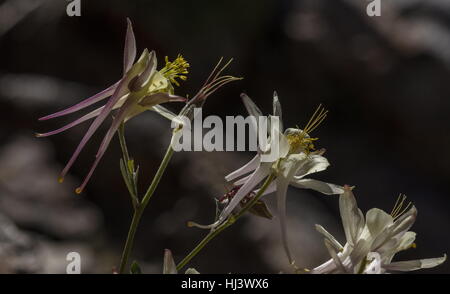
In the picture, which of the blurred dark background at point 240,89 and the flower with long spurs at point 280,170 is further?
the blurred dark background at point 240,89

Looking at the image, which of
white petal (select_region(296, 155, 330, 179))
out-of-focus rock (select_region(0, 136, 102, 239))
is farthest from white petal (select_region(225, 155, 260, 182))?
out-of-focus rock (select_region(0, 136, 102, 239))

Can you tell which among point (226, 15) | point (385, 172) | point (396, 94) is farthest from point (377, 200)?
point (226, 15)

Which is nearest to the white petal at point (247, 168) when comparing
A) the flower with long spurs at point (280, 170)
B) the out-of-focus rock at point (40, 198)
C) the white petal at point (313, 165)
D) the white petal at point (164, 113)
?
the flower with long spurs at point (280, 170)

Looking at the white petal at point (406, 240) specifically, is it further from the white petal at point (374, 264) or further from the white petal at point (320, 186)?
the white petal at point (320, 186)

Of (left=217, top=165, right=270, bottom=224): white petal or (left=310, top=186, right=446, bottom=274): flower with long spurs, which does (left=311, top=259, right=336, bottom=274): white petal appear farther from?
(left=217, top=165, right=270, bottom=224): white petal

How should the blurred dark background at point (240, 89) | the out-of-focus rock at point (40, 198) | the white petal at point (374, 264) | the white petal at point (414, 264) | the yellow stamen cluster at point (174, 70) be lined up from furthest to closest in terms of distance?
the blurred dark background at point (240, 89)
the out-of-focus rock at point (40, 198)
the yellow stamen cluster at point (174, 70)
the white petal at point (414, 264)
the white petal at point (374, 264)

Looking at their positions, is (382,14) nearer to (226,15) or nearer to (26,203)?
(226,15)

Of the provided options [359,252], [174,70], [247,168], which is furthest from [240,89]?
[359,252]

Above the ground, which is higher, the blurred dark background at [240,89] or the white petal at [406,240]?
the blurred dark background at [240,89]
